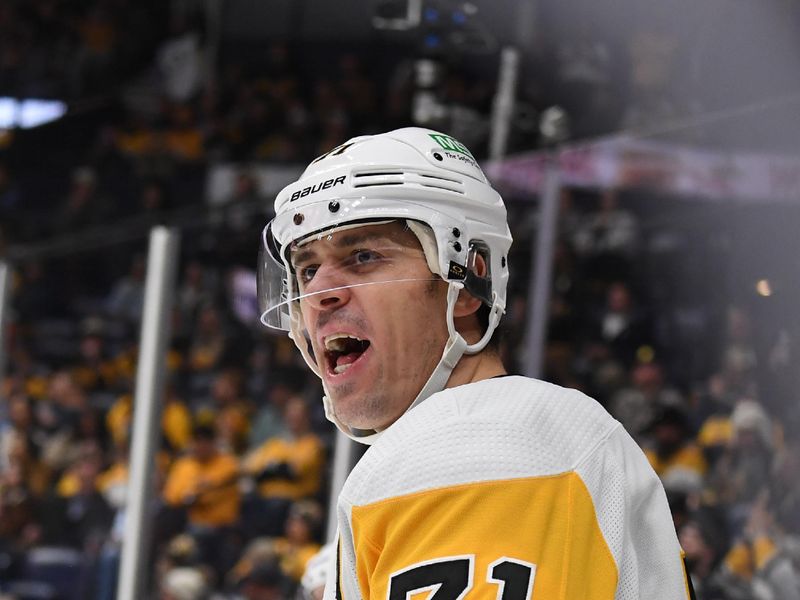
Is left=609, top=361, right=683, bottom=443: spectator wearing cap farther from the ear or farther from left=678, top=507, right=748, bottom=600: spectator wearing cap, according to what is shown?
the ear

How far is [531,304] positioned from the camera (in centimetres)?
292

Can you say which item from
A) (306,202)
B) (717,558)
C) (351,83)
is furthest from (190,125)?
(306,202)

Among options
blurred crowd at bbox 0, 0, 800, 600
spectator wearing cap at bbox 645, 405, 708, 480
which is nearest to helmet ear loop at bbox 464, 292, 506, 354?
blurred crowd at bbox 0, 0, 800, 600

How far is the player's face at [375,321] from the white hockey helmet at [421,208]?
2 centimetres

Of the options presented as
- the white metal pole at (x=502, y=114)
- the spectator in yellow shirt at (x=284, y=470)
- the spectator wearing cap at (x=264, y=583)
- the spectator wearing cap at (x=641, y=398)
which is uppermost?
the white metal pole at (x=502, y=114)

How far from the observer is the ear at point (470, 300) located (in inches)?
55.7

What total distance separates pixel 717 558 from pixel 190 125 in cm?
753

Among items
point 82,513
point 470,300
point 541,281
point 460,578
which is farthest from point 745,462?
point 82,513

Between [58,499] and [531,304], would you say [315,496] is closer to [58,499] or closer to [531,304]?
[531,304]

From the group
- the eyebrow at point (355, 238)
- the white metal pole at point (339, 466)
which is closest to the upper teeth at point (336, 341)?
the eyebrow at point (355, 238)

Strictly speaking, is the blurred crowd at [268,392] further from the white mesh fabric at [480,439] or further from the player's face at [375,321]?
the white mesh fabric at [480,439]

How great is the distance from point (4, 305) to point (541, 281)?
229 centimetres

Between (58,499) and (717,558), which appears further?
(58,499)

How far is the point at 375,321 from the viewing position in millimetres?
1350
